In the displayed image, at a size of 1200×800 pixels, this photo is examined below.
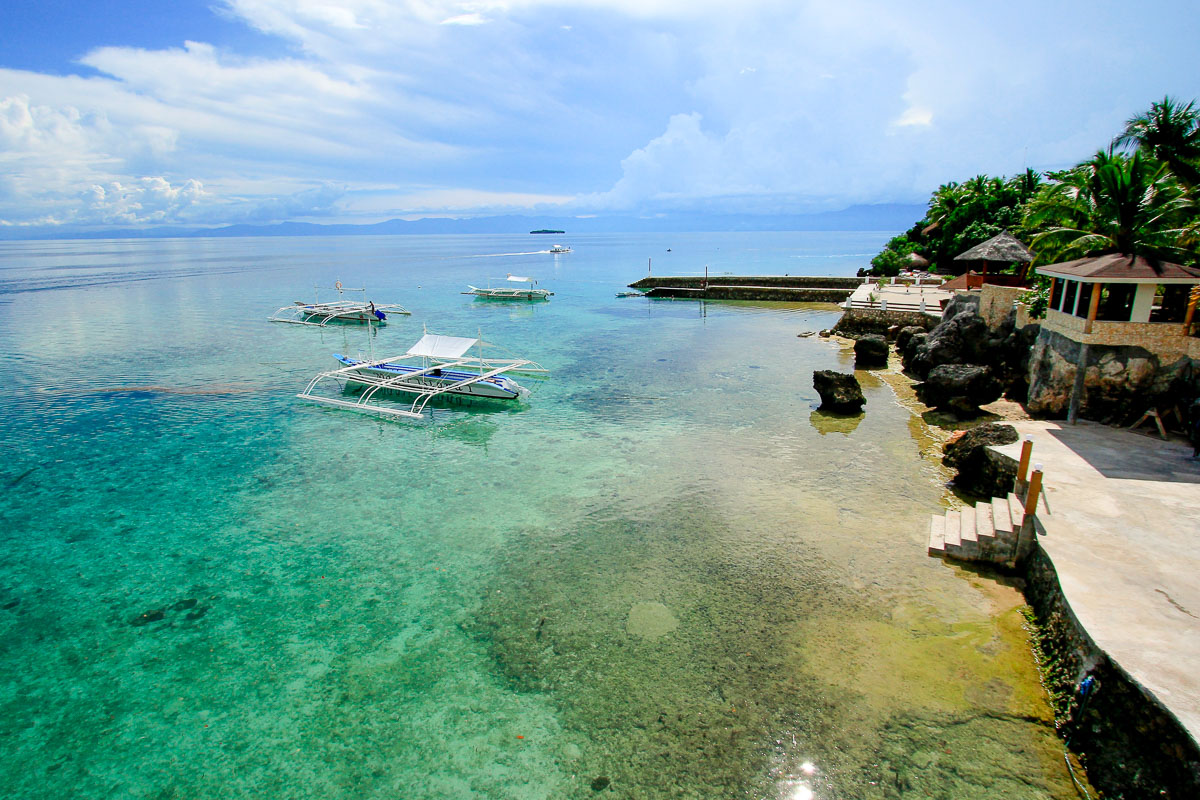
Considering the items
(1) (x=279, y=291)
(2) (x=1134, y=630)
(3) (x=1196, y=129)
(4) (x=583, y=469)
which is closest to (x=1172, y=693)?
(2) (x=1134, y=630)

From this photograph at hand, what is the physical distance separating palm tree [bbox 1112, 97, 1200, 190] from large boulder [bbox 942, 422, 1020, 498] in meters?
12.6

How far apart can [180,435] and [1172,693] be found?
2228 centimetres

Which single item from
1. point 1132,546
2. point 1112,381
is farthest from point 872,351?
point 1132,546

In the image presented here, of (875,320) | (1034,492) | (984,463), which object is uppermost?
(875,320)

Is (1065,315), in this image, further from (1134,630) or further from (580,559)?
(580,559)

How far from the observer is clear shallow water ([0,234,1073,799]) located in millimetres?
6832

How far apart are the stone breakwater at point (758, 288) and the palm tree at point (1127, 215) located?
30.2 metres

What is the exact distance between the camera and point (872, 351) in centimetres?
2562

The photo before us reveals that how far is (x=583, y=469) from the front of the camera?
50.6 ft

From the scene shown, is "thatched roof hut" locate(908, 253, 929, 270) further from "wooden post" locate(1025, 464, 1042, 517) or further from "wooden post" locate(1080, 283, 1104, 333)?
"wooden post" locate(1025, 464, 1042, 517)

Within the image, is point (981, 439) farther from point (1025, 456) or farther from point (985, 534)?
point (985, 534)

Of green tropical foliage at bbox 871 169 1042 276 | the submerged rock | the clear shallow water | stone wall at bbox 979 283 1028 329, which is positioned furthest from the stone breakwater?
the submerged rock

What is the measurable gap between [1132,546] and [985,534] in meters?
1.96

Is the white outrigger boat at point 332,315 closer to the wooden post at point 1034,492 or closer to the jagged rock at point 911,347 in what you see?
the jagged rock at point 911,347
